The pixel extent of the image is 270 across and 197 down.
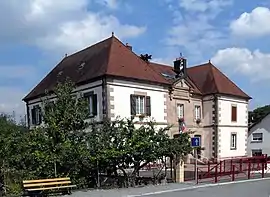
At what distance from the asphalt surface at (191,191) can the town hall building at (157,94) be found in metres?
11.0

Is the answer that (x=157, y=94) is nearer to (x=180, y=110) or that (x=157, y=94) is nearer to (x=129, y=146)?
(x=180, y=110)

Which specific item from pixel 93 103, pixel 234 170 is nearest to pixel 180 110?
pixel 93 103

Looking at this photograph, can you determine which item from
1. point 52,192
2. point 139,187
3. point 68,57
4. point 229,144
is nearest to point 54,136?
point 52,192

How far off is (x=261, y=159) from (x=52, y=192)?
14.7 m

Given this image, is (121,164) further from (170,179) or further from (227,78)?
(227,78)

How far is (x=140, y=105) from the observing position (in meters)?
31.8

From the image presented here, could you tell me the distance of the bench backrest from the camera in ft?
50.1

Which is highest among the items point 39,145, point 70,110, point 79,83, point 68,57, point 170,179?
point 68,57

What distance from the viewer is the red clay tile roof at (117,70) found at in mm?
31188

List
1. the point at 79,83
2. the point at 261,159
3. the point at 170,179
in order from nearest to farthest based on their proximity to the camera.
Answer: the point at 170,179, the point at 261,159, the point at 79,83

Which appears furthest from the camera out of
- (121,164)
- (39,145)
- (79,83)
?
(79,83)

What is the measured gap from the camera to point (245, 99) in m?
42.6

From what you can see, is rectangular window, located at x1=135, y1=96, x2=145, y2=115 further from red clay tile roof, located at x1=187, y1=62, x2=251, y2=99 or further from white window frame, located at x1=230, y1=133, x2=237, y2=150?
white window frame, located at x1=230, y1=133, x2=237, y2=150

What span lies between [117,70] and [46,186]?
15866mm
